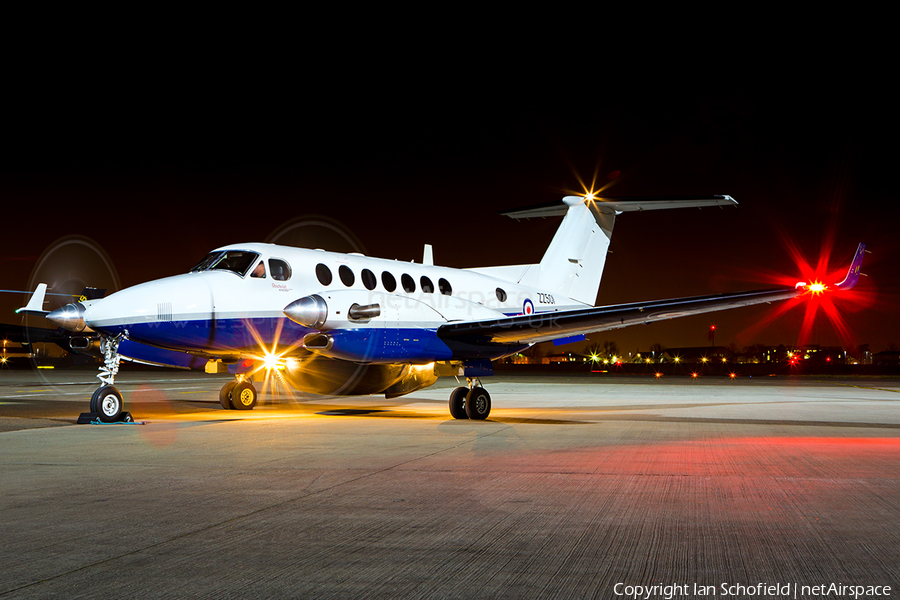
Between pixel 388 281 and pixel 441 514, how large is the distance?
29.0 ft

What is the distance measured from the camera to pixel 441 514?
5.33 metres

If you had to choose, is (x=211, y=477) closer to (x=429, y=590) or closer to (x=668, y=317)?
(x=429, y=590)

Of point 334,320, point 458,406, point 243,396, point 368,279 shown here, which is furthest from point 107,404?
point 458,406

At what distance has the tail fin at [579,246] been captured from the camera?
1861cm

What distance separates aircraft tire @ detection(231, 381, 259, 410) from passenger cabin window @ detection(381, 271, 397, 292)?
461 centimetres

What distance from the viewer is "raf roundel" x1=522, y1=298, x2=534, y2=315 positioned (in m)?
17.2

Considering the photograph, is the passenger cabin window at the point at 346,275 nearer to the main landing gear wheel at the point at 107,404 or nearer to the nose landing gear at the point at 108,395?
the nose landing gear at the point at 108,395

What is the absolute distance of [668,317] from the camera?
14.0 meters

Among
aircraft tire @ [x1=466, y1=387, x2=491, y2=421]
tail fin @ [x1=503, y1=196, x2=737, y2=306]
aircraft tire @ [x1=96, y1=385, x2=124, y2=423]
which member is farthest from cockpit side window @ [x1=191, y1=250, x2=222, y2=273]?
tail fin @ [x1=503, y1=196, x2=737, y2=306]

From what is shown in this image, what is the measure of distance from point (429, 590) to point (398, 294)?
1041 centimetres

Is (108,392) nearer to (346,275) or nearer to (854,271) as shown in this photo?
(346,275)

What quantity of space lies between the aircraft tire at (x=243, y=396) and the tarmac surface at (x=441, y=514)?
15.8 feet

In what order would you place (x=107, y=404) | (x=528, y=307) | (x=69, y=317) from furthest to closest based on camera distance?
(x=528, y=307) → (x=107, y=404) → (x=69, y=317)

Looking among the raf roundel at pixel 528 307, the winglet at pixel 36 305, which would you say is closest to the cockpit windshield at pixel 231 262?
the raf roundel at pixel 528 307
